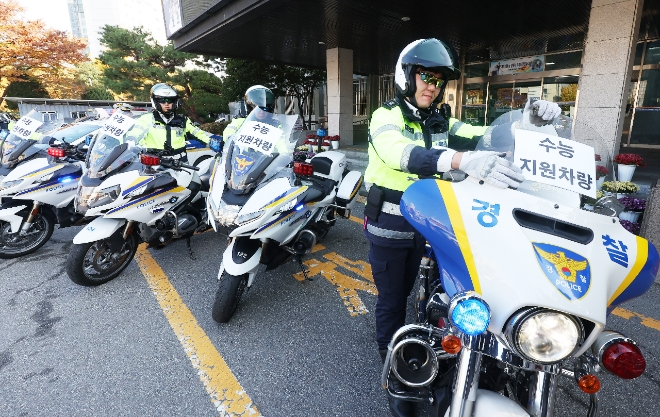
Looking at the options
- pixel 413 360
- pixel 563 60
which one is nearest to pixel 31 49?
pixel 563 60

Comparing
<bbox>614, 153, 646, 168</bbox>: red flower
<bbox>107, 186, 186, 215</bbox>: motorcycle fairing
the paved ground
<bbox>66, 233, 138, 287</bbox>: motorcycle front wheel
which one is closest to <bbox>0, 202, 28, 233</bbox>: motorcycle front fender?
the paved ground

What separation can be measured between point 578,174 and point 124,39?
2200cm

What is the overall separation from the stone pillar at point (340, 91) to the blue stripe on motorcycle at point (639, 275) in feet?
33.6

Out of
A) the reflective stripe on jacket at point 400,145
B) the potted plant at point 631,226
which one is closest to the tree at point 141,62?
the potted plant at point 631,226

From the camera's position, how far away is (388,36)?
32.4ft

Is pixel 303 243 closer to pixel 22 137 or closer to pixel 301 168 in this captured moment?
pixel 301 168

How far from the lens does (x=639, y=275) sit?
117 cm

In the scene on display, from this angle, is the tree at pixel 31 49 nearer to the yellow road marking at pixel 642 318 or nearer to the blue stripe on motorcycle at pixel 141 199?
the blue stripe on motorcycle at pixel 141 199

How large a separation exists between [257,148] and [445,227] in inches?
75.7

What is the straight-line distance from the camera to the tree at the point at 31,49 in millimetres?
16906

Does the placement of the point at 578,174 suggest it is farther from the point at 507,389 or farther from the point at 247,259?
the point at 247,259

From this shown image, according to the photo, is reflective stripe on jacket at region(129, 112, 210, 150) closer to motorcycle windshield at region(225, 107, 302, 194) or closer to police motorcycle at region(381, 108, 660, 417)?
motorcycle windshield at region(225, 107, 302, 194)

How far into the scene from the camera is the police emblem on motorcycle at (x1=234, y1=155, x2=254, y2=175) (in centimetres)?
269

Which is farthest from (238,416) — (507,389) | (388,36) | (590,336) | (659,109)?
(659,109)
